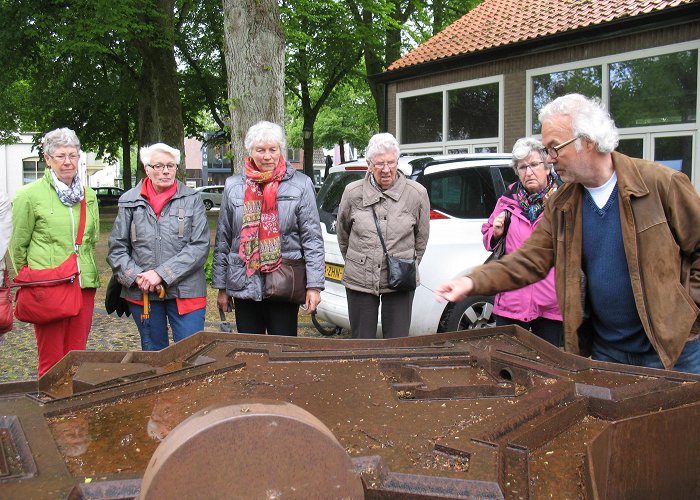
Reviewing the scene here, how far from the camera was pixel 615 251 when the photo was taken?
2.77 meters

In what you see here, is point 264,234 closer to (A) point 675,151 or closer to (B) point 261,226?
(B) point 261,226

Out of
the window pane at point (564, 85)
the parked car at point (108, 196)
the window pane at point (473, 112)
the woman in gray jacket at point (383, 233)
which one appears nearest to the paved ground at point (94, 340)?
the woman in gray jacket at point (383, 233)

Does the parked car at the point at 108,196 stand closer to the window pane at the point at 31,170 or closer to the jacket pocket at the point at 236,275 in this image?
the window pane at the point at 31,170

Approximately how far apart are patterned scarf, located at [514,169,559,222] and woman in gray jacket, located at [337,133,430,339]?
68cm

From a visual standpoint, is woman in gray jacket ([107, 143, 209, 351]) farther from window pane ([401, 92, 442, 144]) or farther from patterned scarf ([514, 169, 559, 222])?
window pane ([401, 92, 442, 144])

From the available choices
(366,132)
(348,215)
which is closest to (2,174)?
(366,132)

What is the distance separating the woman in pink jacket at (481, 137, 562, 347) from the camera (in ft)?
13.4

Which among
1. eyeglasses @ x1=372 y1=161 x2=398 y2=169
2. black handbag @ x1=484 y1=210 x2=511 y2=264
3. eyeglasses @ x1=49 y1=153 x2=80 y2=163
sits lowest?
black handbag @ x1=484 y1=210 x2=511 y2=264

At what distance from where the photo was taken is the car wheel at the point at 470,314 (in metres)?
5.70

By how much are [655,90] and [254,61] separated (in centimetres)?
718

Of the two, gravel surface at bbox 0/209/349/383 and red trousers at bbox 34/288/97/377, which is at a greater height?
red trousers at bbox 34/288/97/377

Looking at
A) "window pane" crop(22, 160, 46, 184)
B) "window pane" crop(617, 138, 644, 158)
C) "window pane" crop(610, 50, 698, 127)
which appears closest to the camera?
"window pane" crop(610, 50, 698, 127)

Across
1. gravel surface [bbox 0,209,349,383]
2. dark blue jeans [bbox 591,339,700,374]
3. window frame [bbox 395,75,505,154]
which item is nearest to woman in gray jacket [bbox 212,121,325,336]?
dark blue jeans [bbox 591,339,700,374]

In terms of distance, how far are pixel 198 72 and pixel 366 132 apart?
12157 millimetres
